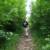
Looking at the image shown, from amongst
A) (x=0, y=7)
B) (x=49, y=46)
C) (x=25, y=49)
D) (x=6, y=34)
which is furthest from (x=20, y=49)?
(x=49, y=46)

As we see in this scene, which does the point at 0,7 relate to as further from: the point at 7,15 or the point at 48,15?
the point at 48,15

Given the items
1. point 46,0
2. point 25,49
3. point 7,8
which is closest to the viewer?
point 46,0

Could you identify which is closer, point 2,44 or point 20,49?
point 2,44

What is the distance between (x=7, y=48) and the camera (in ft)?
44.8

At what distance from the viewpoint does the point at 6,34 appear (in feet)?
41.5

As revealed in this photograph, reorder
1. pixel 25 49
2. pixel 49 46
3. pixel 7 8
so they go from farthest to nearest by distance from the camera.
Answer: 1. pixel 25 49
2. pixel 7 8
3. pixel 49 46

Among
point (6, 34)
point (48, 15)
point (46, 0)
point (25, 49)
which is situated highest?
point (46, 0)

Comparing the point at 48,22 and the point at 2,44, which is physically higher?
the point at 48,22

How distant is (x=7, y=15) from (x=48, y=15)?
281 centimetres

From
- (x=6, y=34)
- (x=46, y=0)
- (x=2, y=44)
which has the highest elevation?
(x=46, y=0)

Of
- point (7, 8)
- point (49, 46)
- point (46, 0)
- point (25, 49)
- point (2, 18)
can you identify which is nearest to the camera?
point (49, 46)

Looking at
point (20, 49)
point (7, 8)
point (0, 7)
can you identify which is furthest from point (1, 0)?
point (20, 49)

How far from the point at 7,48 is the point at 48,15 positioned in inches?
142

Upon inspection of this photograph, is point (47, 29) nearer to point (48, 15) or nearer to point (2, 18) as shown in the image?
point (48, 15)
